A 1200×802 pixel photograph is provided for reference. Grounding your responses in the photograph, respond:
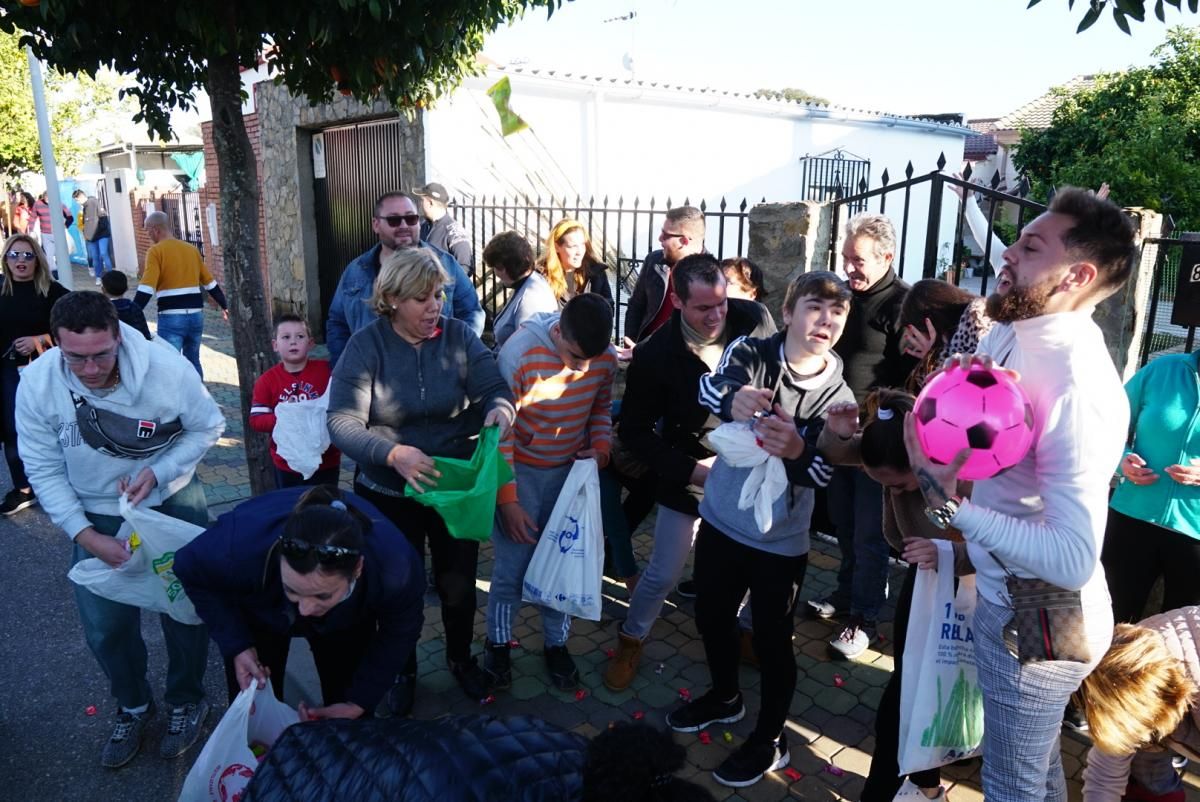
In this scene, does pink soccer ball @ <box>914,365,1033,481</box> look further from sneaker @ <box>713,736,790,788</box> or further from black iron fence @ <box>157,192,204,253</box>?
black iron fence @ <box>157,192,204,253</box>

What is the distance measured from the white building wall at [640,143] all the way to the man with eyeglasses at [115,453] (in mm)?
6403

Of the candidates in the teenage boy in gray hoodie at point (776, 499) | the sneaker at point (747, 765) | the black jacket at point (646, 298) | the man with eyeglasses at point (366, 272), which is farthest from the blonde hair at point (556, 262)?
the sneaker at point (747, 765)

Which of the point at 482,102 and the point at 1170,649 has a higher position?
the point at 482,102

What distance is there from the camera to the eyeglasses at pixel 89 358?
2801 mm

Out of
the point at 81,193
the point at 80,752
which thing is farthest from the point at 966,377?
the point at 81,193

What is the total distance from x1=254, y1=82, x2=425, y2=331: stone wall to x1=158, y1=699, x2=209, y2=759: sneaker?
8225 millimetres

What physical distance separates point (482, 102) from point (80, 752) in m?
7.88

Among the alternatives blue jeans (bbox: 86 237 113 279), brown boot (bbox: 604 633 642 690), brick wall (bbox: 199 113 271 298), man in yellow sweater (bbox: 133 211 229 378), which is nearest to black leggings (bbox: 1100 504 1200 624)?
brown boot (bbox: 604 633 642 690)

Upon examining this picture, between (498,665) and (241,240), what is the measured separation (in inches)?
99.9

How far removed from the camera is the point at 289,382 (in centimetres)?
394

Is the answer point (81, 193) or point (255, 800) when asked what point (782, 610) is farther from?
point (81, 193)

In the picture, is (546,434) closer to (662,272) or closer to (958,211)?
(662,272)

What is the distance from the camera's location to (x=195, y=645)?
310 cm

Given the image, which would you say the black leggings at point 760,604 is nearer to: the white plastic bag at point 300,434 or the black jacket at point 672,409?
the black jacket at point 672,409
